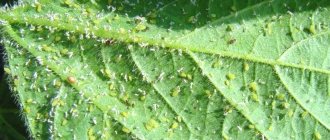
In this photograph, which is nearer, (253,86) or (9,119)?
(253,86)

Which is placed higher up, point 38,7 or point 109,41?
point 38,7

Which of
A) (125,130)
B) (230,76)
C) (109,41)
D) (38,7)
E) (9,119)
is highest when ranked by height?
(38,7)

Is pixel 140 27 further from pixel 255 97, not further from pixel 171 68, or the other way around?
pixel 255 97

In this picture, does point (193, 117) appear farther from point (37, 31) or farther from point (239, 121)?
point (37, 31)

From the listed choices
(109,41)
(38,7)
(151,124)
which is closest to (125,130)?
(151,124)

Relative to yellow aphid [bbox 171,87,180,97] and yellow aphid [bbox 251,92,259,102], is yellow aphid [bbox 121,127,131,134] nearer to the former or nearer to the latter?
yellow aphid [bbox 171,87,180,97]

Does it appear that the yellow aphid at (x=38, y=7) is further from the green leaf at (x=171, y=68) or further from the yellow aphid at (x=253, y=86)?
the yellow aphid at (x=253, y=86)

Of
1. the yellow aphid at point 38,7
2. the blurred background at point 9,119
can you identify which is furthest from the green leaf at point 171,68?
the blurred background at point 9,119

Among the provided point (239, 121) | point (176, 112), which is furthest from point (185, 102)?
point (239, 121)

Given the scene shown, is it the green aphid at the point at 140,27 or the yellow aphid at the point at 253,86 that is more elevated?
the green aphid at the point at 140,27

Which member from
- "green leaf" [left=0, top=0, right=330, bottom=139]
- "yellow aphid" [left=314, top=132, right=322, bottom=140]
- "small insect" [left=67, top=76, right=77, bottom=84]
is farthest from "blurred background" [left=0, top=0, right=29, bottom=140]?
"yellow aphid" [left=314, top=132, right=322, bottom=140]
